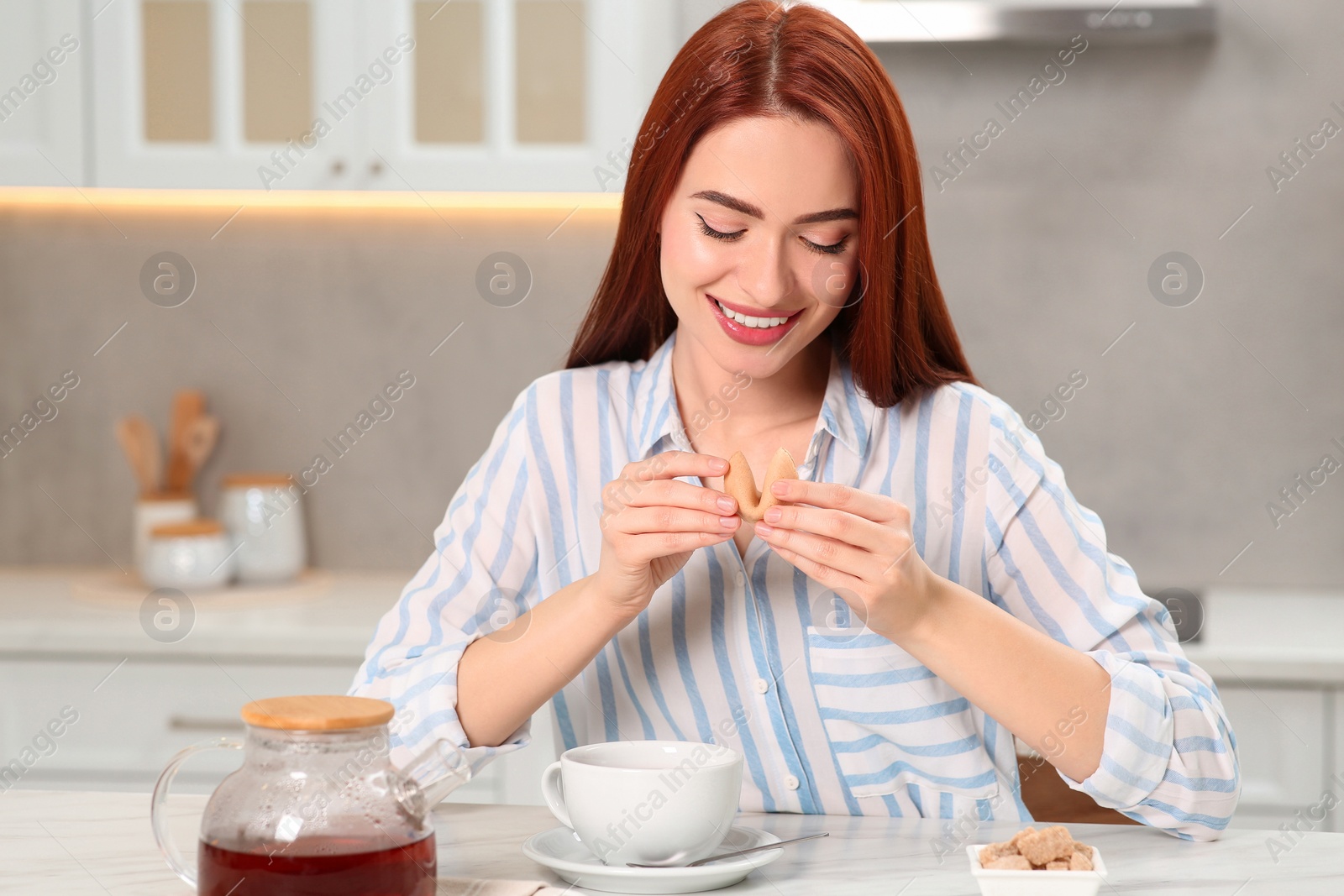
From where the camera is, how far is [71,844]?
0.99 metres

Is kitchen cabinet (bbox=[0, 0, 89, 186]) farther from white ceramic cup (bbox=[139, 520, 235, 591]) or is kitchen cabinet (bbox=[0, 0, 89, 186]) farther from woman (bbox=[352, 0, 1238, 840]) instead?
woman (bbox=[352, 0, 1238, 840])

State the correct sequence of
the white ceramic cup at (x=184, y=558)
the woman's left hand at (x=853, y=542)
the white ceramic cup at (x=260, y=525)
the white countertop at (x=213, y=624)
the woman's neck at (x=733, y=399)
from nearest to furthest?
the woman's left hand at (x=853, y=542), the woman's neck at (x=733, y=399), the white countertop at (x=213, y=624), the white ceramic cup at (x=184, y=558), the white ceramic cup at (x=260, y=525)

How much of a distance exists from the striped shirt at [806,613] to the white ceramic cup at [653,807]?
1.13ft

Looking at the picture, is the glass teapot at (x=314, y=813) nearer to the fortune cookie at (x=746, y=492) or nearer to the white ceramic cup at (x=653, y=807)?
the white ceramic cup at (x=653, y=807)

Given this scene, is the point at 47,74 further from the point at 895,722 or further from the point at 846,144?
the point at 895,722

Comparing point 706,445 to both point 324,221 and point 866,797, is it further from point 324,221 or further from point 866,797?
point 324,221

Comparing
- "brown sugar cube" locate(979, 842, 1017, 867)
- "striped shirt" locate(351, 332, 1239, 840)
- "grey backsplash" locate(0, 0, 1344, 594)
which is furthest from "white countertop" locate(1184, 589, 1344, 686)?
"brown sugar cube" locate(979, 842, 1017, 867)

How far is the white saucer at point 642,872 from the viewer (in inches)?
34.0

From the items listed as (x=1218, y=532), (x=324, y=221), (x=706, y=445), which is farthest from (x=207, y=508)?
(x=1218, y=532)

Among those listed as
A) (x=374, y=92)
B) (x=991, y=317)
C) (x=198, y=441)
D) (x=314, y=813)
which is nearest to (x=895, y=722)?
(x=314, y=813)

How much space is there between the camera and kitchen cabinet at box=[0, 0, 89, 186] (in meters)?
2.45

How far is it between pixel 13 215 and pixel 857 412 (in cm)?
228

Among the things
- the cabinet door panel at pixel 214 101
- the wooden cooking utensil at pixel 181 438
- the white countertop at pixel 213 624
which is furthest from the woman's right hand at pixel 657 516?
the wooden cooking utensil at pixel 181 438

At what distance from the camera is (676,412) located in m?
1.39
